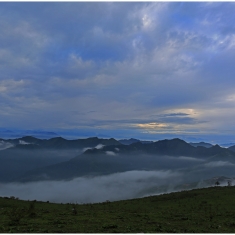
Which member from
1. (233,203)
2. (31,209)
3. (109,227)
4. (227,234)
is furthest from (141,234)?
(233,203)

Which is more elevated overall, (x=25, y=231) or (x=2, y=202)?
(x=25, y=231)

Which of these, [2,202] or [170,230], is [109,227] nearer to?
[170,230]

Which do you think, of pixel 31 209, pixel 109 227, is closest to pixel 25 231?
pixel 109 227

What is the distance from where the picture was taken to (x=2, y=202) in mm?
50125

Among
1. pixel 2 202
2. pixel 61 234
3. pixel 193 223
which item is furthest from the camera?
pixel 2 202

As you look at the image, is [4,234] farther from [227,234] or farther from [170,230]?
[227,234]

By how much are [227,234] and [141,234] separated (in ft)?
30.2

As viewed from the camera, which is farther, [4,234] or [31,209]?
[31,209]

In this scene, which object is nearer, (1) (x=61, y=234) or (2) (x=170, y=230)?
(1) (x=61, y=234)

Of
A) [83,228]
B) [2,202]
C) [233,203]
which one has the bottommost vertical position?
[2,202]

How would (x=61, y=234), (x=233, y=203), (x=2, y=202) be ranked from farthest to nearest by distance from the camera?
(x=2, y=202) < (x=233, y=203) < (x=61, y=234)

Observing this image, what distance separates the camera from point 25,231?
19656mm

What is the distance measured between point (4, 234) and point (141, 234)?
39.9 ft

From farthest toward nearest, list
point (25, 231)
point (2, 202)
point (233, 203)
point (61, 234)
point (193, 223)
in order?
point (2, 202) < point (233, 203) < point (193, 223) < point (25, 231) < point (61, 234)
